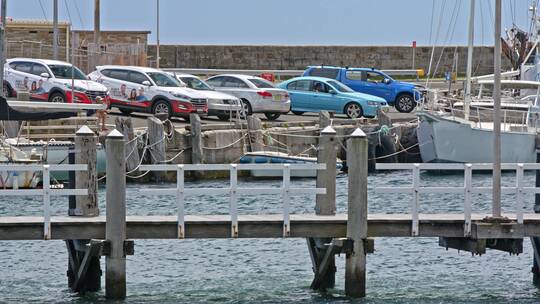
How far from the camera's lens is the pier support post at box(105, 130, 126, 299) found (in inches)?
814

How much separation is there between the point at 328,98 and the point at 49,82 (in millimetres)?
9729

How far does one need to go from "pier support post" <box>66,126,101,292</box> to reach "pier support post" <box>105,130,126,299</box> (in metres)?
0.42

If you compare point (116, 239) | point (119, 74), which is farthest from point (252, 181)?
point (116, 239)

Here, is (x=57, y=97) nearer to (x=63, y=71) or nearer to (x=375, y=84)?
(x=63, y=71)

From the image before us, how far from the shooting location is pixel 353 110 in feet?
153

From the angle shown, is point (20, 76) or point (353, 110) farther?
point (353, 110)

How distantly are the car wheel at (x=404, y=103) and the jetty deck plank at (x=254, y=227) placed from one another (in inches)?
1155

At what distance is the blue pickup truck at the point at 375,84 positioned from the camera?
50.8 meters

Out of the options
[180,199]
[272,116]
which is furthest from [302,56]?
[180,199]

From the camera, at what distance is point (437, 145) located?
42.9 m

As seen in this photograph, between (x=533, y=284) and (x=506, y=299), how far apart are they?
1.23 meters

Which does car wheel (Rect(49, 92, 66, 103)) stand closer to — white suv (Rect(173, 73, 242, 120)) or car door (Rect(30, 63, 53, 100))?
car door (Rect(30, 63, 53, 100))

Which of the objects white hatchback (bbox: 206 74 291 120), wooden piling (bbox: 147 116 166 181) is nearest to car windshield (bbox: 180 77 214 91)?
white hatchback (bbox: 206 74 291 120)

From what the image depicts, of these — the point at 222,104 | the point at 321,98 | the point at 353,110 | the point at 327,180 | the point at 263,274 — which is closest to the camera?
the point at 327,180
